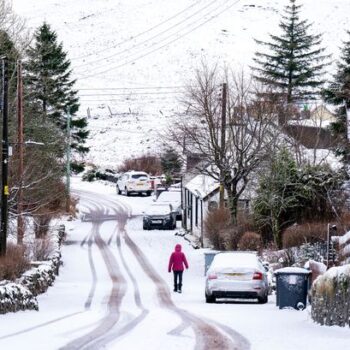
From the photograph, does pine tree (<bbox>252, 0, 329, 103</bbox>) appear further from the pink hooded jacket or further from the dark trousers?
the dark trousers

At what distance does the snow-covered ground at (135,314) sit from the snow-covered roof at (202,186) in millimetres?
5024

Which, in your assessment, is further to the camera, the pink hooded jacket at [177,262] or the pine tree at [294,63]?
the pine tree at [294,63]

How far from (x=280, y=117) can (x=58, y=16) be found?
349ft

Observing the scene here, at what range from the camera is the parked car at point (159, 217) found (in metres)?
Answer: 50.1

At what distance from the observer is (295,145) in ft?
138

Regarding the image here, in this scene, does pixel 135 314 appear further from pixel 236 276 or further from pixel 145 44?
pixel 145 44

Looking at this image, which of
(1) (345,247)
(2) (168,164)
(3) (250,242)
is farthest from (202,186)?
(1) (345,247)

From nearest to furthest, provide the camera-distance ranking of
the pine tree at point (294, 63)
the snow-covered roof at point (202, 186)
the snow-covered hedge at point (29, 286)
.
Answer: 1. the snow-covered hedge at point (29, 286)
2. the snow-covered roof at point (202, 186)
3. the pine tree at point (294, 63)

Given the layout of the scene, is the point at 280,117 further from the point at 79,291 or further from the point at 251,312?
the point at 251,312

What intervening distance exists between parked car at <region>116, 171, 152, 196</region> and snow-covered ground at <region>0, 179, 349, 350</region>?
Result: 25694 millimetres

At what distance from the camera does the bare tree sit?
38.3 metres

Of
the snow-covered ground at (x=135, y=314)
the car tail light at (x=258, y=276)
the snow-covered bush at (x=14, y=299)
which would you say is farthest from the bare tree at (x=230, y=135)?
the snow-covered bush at (x=14, y=299)

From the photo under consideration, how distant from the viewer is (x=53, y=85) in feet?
200

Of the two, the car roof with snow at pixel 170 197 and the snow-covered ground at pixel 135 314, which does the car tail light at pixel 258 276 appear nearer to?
the snow-covered ground at pixel 135 314
